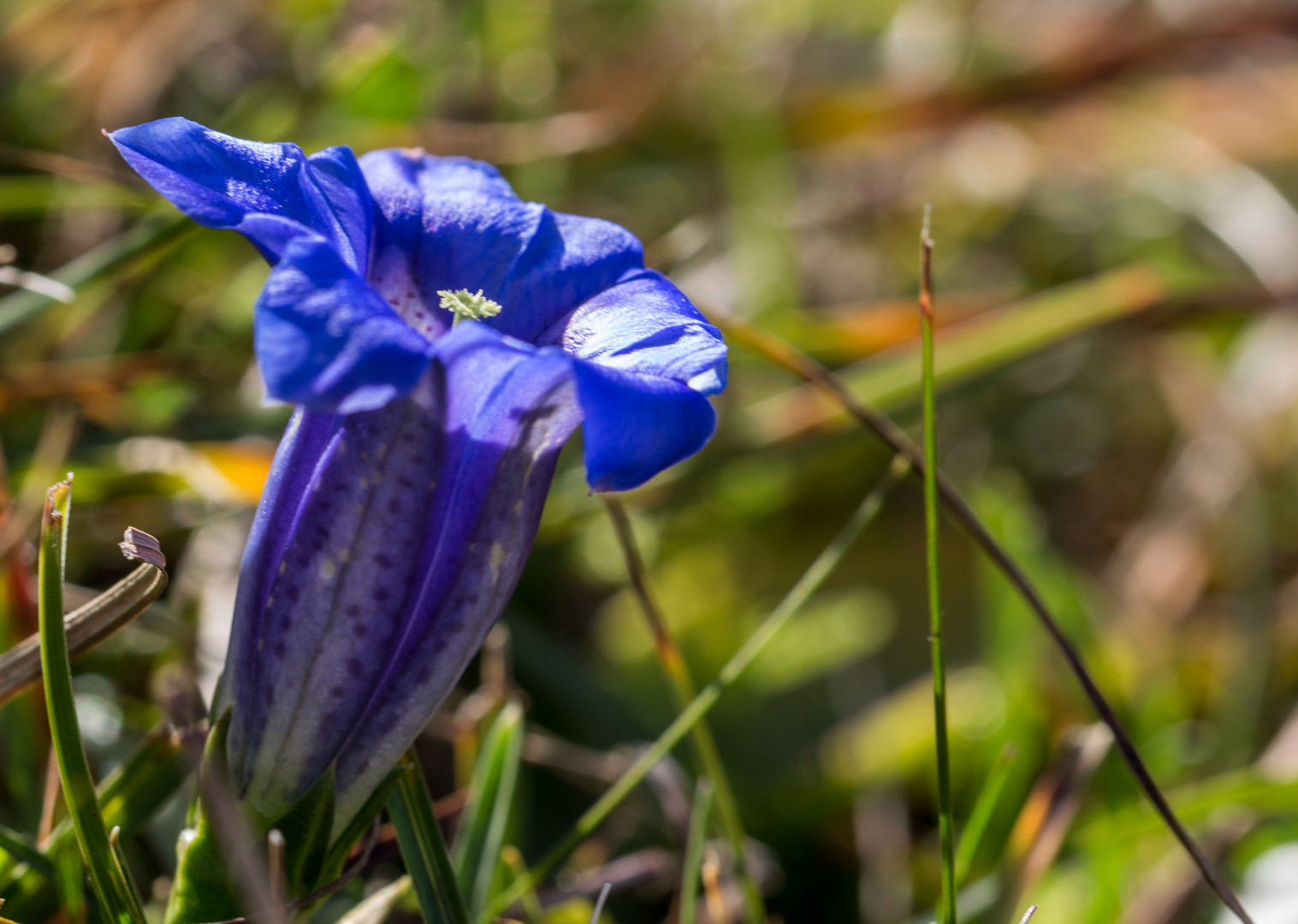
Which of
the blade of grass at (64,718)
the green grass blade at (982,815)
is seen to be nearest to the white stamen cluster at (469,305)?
the blade of grass at (64,718)

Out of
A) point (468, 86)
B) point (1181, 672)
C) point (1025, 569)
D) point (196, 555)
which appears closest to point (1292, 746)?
point (1181, 672)

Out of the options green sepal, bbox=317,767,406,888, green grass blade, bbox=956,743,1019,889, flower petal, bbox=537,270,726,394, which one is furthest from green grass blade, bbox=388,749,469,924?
green grass blade, bbox=956,743,1019,889

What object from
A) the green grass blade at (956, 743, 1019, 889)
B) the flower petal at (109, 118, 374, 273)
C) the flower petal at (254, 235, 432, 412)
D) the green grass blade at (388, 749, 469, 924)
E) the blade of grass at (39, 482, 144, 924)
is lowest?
the green grass blade at (956, 743, 1019, 889)

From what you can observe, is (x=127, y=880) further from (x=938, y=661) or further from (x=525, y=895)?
(x=938, y=661)

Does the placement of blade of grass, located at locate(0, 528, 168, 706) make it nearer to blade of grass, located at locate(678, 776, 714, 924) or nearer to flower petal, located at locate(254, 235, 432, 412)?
flower petal, located at locate(254, 235, 432, 412)

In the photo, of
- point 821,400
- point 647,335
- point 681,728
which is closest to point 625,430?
point 647,335

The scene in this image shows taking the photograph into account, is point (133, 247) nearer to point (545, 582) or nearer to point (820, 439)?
point (545, 582)
